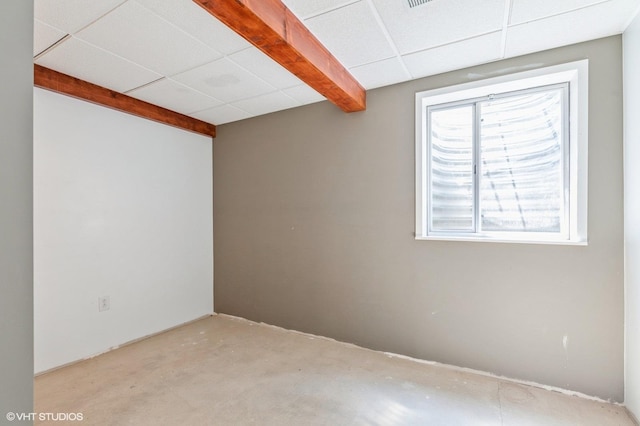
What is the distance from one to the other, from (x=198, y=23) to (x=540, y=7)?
6.69 feet

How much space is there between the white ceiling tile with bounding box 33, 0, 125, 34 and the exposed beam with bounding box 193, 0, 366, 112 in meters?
0.69

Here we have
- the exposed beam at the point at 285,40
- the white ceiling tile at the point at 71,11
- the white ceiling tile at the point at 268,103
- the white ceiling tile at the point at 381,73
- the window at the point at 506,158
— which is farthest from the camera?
the white ceiling tile at the point at 268,103

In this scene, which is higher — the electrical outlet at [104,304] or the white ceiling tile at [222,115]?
the white ceiling tile at [222,115]

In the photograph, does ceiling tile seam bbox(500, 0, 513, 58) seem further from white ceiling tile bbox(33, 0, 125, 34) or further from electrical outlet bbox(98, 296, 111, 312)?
electrical outlet bbox(98, 296, 111, 312)

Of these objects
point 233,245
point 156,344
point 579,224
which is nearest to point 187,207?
point 233,245

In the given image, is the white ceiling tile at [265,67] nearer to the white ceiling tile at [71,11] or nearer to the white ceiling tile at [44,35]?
the white ceiling tile at [71,11]

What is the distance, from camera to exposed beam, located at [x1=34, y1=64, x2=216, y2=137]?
2.34 metres

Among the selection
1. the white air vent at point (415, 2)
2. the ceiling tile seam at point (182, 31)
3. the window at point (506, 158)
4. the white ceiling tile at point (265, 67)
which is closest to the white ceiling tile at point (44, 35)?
the ceiling tile seam at point (182, 31)

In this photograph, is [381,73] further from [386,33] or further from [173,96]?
[173,96]

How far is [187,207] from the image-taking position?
3570mm

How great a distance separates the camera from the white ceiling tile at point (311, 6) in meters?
1.66

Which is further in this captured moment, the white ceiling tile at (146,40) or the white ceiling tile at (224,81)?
the white ceiling tile at (224,81)

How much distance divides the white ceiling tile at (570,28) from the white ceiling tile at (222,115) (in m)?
2.59

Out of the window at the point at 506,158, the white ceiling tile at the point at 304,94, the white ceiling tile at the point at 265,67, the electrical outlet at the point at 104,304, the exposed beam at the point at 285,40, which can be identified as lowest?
the electrical outlet at the point at 104,304
